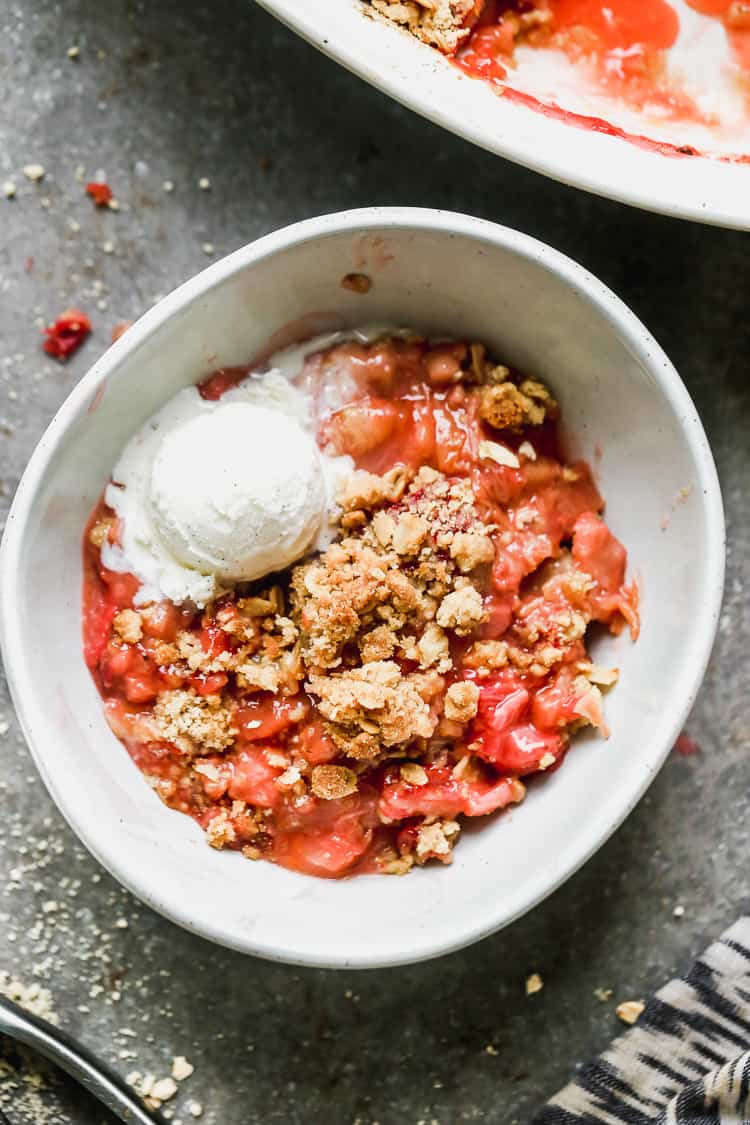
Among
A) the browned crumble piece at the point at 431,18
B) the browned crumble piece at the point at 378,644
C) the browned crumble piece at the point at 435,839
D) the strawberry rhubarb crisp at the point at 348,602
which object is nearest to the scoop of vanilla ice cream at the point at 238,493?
the strawberry rhubarb crisp at the point at 348,602

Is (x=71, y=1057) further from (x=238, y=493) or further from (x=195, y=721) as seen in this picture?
(x=238, y=493)

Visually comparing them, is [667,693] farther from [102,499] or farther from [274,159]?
[274,159]

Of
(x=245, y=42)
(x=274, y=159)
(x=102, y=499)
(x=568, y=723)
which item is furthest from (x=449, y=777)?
(x=245, y=42)

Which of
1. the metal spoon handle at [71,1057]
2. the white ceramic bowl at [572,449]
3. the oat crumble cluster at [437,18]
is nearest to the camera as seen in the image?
the white ceramic bowl at [572,449]

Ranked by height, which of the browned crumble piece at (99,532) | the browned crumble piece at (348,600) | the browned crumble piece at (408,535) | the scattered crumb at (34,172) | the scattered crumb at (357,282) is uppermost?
the scattered crumb at (34,172)

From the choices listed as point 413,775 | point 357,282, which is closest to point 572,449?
point 357,282

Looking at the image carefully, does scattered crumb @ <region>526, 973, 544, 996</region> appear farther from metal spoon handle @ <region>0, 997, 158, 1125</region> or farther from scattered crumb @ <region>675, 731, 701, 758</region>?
metal spoon handle @ <region>0, 997, 158, 1125</region>

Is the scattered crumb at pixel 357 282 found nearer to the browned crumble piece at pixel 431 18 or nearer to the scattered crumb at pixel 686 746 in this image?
the browned crumble piece at pixel 431 18
